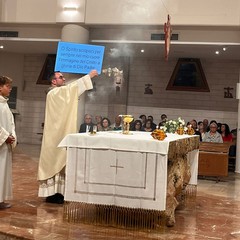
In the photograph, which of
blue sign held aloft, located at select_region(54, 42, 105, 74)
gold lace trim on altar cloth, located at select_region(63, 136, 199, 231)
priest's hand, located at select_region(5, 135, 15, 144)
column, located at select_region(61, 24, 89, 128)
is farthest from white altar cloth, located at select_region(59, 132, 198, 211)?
column, located at select_region(61, 24, 89, 128)

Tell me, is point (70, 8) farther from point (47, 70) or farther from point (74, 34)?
point (47, 70)

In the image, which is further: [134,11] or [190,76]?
[190,76]

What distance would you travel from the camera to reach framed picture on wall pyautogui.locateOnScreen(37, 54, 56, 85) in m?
16.1

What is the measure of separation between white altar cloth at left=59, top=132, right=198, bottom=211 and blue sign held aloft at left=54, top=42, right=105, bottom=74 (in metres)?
1.58

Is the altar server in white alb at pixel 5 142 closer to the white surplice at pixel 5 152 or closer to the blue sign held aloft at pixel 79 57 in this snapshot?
the white surplice at pixel 5 152

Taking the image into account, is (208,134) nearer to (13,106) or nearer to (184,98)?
(184,98)

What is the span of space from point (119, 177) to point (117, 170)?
8 centimetres

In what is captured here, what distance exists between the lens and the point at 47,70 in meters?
16.3

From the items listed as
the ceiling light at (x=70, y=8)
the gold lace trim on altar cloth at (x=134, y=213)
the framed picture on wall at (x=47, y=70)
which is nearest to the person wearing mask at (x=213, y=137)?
the ceiling light at (x=70, y=8)

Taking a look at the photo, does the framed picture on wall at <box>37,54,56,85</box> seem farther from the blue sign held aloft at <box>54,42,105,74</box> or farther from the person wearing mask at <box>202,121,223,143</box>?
the blue sign held aloft at <box>54,42,105,74</box>

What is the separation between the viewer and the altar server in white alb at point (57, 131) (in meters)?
5.74

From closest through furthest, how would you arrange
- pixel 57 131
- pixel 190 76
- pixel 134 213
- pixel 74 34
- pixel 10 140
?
pixel 134 213 → pixel 10 140 → pixel 57 131 → pixel 74 34 → pixel 190 76

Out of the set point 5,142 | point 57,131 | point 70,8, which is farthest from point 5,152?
point 70,8

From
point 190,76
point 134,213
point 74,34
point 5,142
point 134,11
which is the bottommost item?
point 134,213
